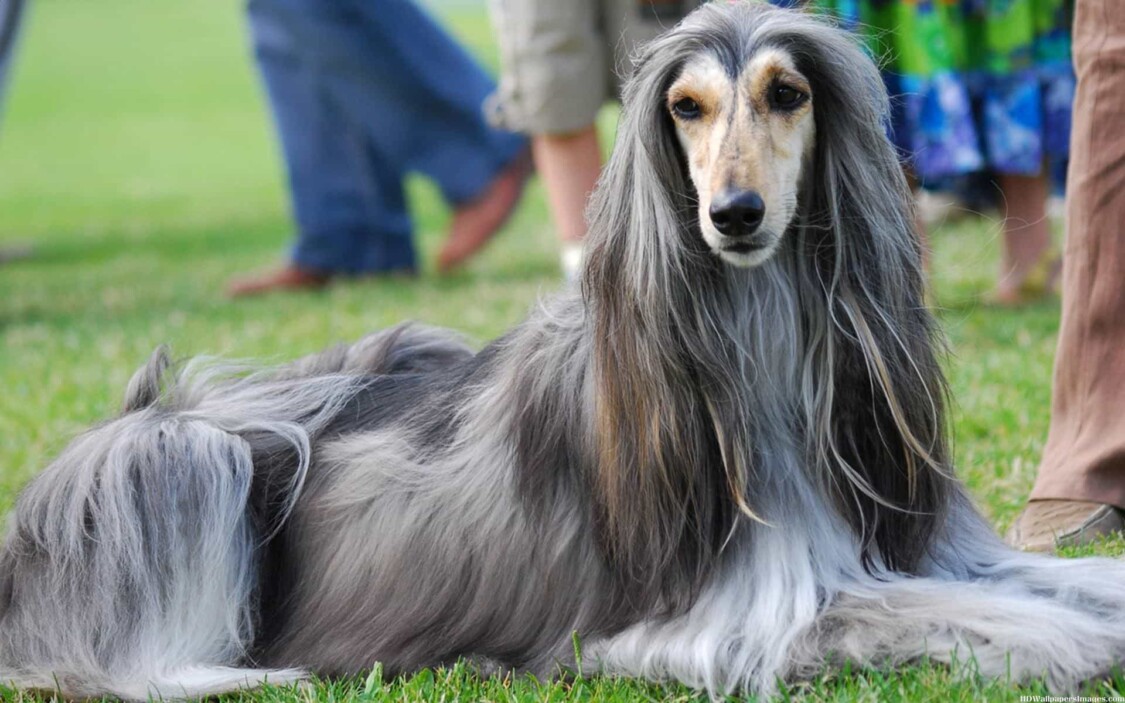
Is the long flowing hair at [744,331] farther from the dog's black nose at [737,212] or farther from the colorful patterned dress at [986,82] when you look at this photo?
the colorful patterned dress at [986,82]

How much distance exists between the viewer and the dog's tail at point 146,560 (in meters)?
3.28

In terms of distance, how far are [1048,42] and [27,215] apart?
10333mm

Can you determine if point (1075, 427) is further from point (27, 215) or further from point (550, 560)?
point (27, 215)

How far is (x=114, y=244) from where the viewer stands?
38.7 feet

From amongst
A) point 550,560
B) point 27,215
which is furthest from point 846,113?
point 27,215

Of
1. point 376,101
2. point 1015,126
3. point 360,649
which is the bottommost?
point 360,649

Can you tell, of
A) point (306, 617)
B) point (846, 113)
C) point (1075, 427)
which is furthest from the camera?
point (1075, 427)

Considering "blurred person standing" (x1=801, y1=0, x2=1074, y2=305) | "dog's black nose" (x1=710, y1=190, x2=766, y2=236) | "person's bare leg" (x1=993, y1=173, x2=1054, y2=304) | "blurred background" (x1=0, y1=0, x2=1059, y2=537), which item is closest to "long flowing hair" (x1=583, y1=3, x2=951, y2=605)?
"dog's black nose" (x1=710, y1=190, x2=766, y2=236)

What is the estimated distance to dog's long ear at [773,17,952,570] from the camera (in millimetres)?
2857

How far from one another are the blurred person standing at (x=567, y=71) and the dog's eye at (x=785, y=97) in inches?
111

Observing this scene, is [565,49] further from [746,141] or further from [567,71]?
[746,141]

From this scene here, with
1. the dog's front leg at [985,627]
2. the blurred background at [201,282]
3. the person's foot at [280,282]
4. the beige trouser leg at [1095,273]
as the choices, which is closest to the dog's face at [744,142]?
the blurred background at [201,282]

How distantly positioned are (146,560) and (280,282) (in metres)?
5.57

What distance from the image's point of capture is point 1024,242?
261 inches
